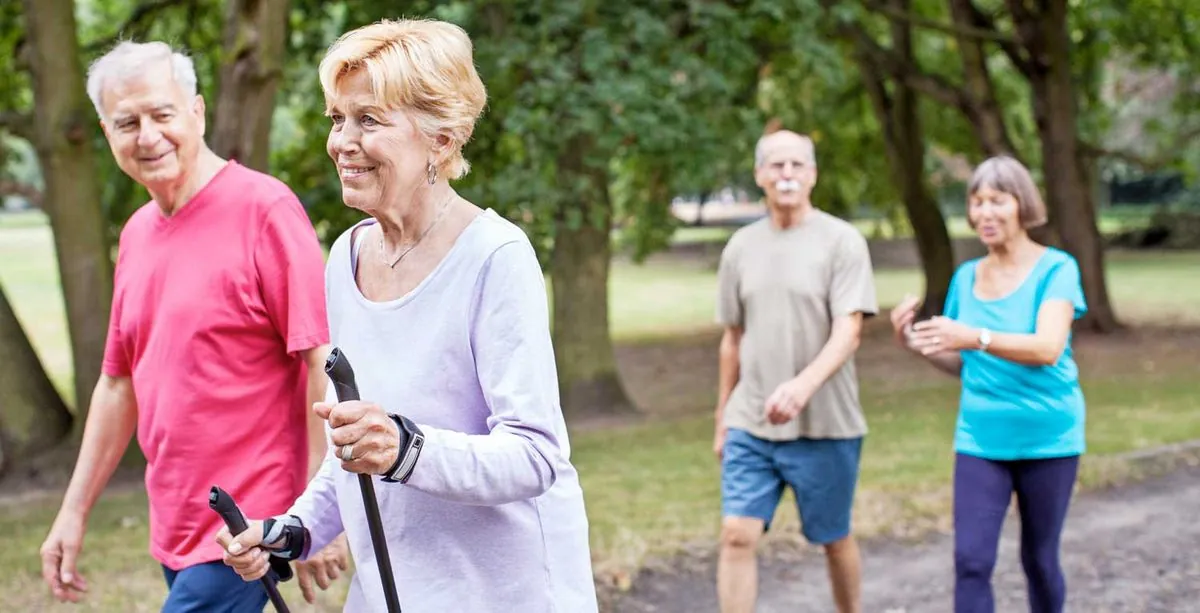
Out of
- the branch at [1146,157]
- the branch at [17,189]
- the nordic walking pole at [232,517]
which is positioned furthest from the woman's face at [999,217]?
the branch at [1146,157]

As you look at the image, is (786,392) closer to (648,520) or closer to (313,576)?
(313,576)

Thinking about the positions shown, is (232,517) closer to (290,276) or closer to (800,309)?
(290,276)

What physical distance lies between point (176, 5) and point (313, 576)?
42.0ft

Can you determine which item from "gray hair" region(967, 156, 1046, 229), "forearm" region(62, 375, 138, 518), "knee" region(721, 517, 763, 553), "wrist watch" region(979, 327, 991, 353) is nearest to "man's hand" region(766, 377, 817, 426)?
"knee" region(721, 517, 763, 553)

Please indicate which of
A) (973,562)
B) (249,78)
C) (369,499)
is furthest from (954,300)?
(249,78)

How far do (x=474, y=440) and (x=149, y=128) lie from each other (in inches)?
61.0

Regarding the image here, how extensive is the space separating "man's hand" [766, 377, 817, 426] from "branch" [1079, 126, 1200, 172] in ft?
54.3

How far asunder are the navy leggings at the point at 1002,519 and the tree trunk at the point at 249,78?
6343 millimetres

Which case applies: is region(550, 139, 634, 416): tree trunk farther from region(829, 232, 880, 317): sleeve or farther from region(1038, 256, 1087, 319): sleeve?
region(1038, 256, 1087, 319): sleeve

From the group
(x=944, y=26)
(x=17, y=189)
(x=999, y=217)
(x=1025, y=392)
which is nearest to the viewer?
(x=1025, y=392)

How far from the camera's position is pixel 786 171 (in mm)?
5695

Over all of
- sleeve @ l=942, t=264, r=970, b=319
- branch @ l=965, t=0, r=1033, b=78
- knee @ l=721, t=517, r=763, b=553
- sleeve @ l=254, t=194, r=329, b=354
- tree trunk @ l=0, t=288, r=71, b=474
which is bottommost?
tree trunk @ l=0, t=288, r=71, b=474

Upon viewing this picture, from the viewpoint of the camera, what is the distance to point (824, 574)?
757 cm

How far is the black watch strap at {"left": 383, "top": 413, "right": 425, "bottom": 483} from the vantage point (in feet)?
7.08
